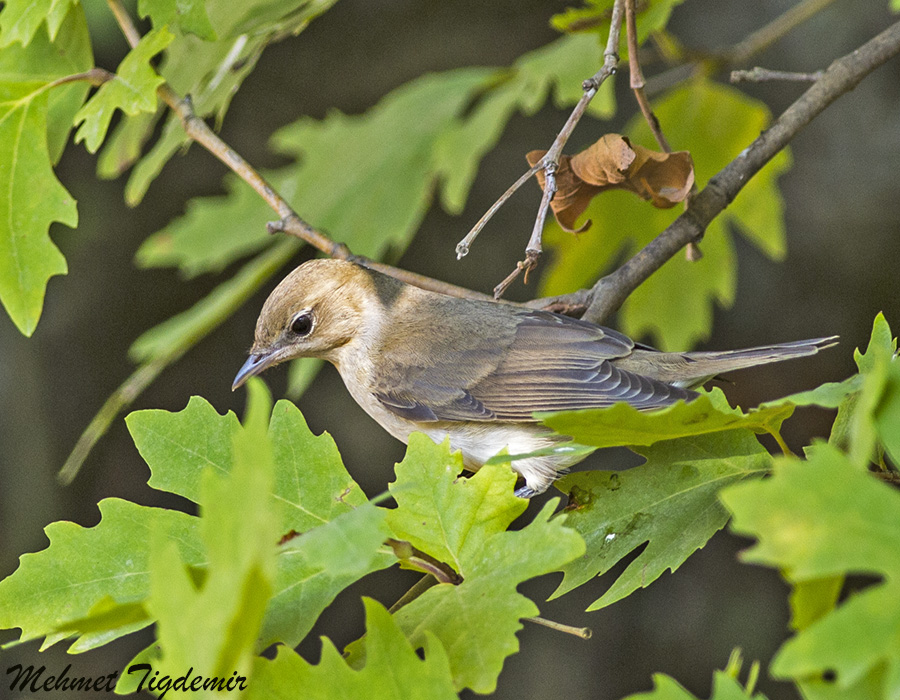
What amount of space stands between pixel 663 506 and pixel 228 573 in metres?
0.83

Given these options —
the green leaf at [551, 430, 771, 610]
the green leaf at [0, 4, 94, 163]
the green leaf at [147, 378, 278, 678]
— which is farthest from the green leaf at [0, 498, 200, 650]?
the green leaf at [0, 4, 94, 163]

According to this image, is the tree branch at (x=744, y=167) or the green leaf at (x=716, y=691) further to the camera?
the tree branch at (x=744, y=167)

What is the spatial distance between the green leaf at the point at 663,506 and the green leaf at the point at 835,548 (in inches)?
21.5

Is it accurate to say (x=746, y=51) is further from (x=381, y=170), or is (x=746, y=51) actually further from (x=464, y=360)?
(x=464, y=360)

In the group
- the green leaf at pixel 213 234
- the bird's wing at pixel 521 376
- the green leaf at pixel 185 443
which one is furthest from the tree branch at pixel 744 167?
the green leaf at pixel 213 234

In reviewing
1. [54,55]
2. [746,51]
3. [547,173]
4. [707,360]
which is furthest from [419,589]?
[746,51]

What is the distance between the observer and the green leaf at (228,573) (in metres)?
0.87

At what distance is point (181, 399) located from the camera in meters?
4.66

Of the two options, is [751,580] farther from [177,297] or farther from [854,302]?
[177,297]

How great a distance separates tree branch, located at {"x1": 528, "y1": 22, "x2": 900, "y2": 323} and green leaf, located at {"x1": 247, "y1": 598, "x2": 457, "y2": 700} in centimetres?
122

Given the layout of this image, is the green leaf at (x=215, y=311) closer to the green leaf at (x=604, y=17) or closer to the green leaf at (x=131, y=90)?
the green leaf at (x=131, y=90)

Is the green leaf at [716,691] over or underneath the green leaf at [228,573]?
underneath

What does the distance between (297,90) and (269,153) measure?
15.1 inches

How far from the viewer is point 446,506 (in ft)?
4.66
